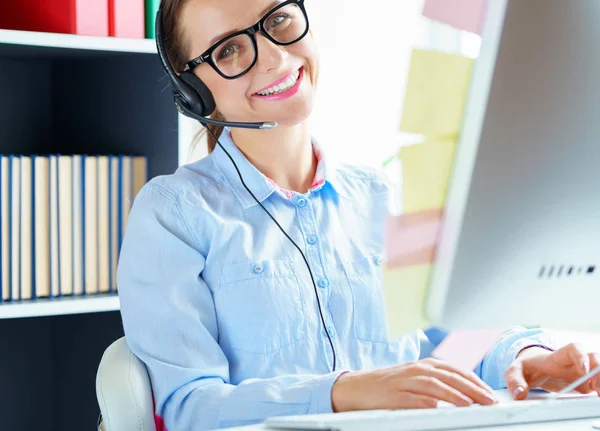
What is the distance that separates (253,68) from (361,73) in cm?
120

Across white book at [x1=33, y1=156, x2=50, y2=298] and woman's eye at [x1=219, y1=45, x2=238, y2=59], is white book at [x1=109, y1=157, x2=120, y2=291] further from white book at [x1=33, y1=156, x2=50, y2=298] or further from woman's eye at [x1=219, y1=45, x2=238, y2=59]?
woman's eye at [x1=219, y1=45, x2=238, y2=59]

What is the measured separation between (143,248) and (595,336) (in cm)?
120

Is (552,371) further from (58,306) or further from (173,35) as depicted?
(58,306)

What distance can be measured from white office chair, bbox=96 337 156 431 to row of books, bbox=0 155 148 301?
66 cm

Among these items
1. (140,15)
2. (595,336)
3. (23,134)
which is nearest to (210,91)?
(140,15)

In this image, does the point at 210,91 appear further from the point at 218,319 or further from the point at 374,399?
the point at 374,399

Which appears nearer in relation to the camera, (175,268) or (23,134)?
(175,268)

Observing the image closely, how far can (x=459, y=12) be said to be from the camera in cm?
63

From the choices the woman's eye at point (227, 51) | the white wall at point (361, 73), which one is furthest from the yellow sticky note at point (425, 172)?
the white wall at point (361, 73)

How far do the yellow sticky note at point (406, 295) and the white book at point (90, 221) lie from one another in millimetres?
1182

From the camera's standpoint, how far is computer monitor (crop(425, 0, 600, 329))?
63 cm

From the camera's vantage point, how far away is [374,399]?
90 cm

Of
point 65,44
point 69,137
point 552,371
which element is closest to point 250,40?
point 65,44

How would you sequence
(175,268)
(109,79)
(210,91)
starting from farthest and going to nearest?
1. (109,79)
2. (210,91)
3. (175,268)
